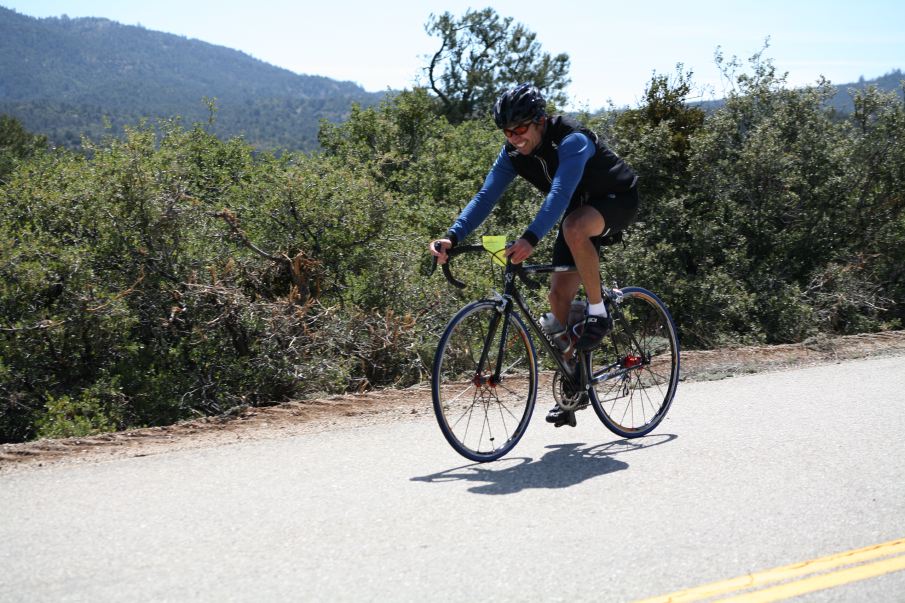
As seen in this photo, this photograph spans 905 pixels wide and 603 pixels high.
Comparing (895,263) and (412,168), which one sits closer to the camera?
(895,263)

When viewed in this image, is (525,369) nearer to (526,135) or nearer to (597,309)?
(597,309)

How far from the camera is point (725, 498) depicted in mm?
4340

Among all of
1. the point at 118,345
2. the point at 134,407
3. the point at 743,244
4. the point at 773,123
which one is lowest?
the point at 134,407

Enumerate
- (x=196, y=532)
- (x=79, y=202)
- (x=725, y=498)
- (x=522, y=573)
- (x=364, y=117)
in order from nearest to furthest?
(x=522, y=573) → (x=196, y=532) → (x=725, y=498) → (x=79, y=202) → (x=364, y=117)

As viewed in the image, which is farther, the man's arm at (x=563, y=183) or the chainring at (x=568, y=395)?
the chainring at (x=568, y=395)

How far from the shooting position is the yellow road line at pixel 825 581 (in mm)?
3246

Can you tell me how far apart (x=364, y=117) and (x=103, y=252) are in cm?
1763

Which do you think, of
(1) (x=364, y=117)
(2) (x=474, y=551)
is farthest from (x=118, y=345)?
(1) (x=364, y=117)

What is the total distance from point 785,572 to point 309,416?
399 cm

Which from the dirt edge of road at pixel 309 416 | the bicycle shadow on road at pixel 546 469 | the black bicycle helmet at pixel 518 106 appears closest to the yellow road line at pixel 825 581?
the bicycle shadow on road at pixel 546 469

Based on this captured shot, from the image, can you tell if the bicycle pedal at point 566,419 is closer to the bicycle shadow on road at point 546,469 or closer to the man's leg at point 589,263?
the bicycle shadow on road at point 546,469

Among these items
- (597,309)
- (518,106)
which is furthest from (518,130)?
(597,309)

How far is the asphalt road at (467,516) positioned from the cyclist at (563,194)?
97 centimetres

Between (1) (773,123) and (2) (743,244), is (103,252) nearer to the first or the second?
(2) (743,244)
